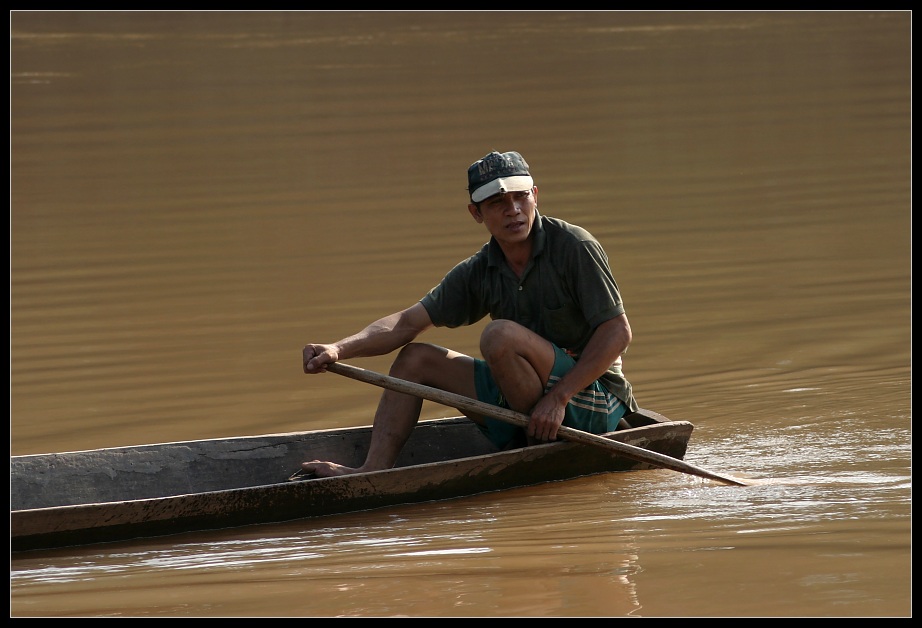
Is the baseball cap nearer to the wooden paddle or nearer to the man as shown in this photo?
the man

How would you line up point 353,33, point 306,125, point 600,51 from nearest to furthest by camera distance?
1. point 306,125
2. point 600,51
3. point 353,33

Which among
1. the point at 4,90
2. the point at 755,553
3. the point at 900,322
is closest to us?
the point at 755,553

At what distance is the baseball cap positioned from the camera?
15.7ft

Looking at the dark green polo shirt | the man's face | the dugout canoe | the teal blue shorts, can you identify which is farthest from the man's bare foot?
the man's face

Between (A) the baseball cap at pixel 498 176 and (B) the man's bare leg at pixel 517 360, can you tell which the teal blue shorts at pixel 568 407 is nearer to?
(B) the man's bare leg at pixel 517 360

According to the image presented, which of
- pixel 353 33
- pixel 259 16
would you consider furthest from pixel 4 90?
pixel 259 16

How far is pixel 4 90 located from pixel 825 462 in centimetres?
395

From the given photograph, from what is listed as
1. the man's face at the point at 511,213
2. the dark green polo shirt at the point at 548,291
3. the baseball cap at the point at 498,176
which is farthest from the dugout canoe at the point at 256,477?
the baseball cap at the point at 498,176

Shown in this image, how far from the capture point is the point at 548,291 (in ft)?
16.3

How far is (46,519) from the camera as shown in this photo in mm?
4441

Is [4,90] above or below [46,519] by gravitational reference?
above

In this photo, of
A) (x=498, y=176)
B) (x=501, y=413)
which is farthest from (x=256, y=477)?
(x=498, y=176)

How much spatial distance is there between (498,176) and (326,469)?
3.92ft

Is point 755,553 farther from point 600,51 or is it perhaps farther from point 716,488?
point 600,51
